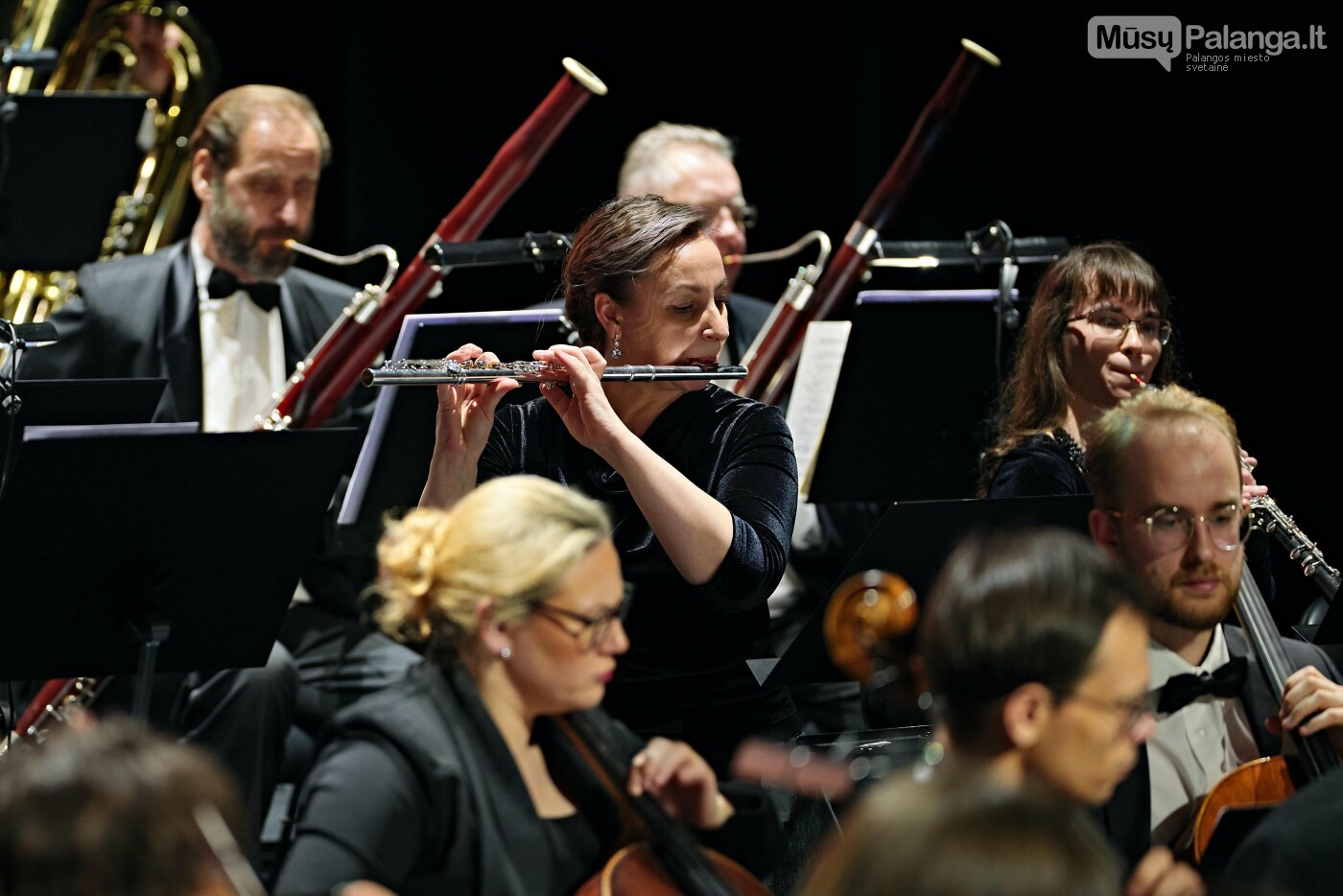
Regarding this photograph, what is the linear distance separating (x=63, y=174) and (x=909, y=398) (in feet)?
5.71

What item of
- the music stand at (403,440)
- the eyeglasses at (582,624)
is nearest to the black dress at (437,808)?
the eyeglasses at (582,624)

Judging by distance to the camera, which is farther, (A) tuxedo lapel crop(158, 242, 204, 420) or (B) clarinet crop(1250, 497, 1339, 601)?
(A) tuxedo lapel crop(158, 242, 204, 420)

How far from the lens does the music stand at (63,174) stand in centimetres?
331

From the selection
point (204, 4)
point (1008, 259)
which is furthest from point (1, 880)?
point (204, 4)

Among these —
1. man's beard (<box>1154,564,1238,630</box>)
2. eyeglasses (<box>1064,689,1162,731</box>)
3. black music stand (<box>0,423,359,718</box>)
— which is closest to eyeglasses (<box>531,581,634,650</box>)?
eyeglasses (<box>1064,689,1162,731</box>)

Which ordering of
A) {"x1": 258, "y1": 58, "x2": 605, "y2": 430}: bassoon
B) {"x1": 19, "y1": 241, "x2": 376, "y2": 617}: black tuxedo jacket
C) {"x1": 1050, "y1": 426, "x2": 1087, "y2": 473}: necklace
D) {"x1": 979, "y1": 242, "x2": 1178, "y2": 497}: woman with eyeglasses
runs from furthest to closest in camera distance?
{"x1": 19, "y1": 241, "x2": 376, "y2": 617}: black tuxedo jacket
{"x1": 258, "y1": 58, "x2": 605, "y2": 430}: bassoon
{"x1": 979, "y1": 242, "x2": 1178, "y2": 497}: woman with eyeglasses
{"x1": 1050, "y1": 426, "x2": 1087, "y2": 473}: necklace

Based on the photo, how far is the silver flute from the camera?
2377mm

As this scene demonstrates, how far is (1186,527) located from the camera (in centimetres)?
218

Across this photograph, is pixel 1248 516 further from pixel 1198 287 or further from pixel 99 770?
pixel 99 770

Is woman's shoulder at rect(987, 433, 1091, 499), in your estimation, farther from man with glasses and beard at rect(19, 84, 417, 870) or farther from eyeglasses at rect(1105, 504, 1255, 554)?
man with glasses and beard at rect(19, 84, 417, 870)

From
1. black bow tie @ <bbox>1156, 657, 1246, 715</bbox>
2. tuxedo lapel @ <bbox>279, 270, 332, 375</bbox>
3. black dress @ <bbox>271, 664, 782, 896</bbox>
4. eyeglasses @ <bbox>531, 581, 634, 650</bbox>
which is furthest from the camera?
tuxedo lapel @ <bbox>279, 270, 332, 375</bbox>

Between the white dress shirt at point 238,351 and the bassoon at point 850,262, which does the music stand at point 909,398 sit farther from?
the white dress shirt at point 238,351

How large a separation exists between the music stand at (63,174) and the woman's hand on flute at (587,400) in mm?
1431

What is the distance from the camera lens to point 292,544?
7.68 feet
